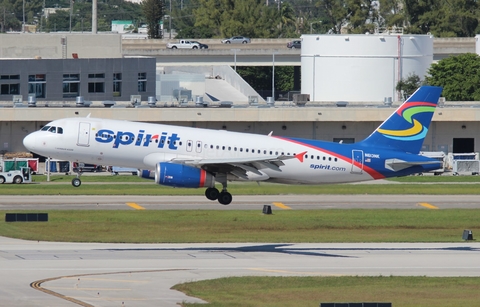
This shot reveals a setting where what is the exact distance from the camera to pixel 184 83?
13738cm

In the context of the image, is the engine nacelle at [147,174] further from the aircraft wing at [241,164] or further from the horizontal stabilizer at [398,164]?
the horizontal stabilizer at [398,164]

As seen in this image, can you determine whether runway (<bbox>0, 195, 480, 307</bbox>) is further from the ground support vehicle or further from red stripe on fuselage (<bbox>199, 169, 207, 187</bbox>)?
the ground support vehicle

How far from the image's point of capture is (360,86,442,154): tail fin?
190ft

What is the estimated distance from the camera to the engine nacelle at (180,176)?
162 feet

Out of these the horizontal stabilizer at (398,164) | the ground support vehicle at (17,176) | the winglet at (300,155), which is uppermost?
the winglet at (300,155)

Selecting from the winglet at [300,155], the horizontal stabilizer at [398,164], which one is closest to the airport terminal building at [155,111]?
the horizontal stabilizer at [398,164]

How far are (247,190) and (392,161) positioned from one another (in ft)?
88.0

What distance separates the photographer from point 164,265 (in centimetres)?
4562

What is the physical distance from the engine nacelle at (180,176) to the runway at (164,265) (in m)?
3.64

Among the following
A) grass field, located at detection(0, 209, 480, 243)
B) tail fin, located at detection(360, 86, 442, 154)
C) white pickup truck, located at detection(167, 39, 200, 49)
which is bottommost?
grass field, located at detection(0, 209, 480, 243)

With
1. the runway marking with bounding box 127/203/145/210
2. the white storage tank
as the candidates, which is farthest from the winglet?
the white storage tank

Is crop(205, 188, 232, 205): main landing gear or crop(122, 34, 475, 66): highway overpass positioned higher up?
crop(122, 34, 475, 66): highway overpass

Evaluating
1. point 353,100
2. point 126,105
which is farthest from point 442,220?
point 353,100

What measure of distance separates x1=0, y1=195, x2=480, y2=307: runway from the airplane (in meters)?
4.00
